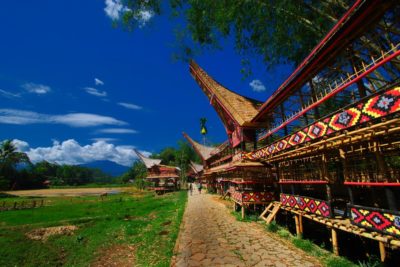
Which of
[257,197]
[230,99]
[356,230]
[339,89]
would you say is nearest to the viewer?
[356,230]

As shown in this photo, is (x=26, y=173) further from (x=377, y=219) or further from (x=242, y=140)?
(x=377, y=219)

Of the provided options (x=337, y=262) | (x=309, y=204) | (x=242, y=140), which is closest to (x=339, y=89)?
(x=309, y=204)

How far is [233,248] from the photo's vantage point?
7852 mm

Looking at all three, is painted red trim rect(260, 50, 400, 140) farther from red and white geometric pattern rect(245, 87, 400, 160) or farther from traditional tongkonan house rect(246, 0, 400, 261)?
red and white geometric pattern rect(245, 87, 400, 160)

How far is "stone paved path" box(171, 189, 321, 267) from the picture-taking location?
21.9ft

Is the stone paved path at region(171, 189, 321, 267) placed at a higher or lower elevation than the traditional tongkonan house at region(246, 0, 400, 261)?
lower

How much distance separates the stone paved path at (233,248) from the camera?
21.9ft

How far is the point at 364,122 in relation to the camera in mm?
5316

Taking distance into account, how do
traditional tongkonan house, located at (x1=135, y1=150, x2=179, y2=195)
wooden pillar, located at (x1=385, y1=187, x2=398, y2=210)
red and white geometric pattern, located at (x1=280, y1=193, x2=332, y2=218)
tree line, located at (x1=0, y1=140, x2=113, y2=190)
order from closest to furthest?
wooden pillar, located at (x1=385, y1=187, x2=398, y2=210) < red and white geometric pattern, located at (x1=280, y1=193, x2=332, y2=218) < traditional tongkonan house, located at (x1=135, y1=150, x2=179, y2=195) < tree line, located at (x1=0, y1=140, x2=113, y2=190)

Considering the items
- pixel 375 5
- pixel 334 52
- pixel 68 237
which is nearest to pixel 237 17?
pixel 334 52

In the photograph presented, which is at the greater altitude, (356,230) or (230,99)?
(230,99)

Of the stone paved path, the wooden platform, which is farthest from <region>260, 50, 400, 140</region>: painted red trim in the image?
the stone paved path

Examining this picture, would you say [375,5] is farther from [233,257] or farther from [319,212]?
[233,257]

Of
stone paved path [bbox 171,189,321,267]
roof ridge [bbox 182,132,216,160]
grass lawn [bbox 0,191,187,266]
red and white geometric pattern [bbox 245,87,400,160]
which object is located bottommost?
grass lawn [bbox 0,191,187,266]
